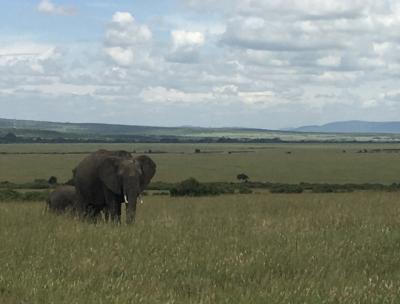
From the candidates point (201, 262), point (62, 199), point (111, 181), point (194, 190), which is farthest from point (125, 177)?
point (194, 190)

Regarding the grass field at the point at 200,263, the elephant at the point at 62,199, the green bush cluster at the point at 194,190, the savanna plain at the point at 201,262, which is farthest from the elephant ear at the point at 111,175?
the green bush cluster at the point at 194,190

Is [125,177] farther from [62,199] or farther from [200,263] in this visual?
[62,199]

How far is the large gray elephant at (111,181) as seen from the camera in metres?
14.7

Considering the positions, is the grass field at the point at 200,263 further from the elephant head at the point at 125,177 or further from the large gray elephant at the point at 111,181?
the large gray elephant at the point at 111,181

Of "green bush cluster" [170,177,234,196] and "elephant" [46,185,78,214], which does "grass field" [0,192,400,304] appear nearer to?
"elephant" [46,185,78,214]

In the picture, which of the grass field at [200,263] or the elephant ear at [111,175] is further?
the elephant ear at [111,175]

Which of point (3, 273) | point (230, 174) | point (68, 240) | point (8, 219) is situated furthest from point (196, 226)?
point (230, 174)

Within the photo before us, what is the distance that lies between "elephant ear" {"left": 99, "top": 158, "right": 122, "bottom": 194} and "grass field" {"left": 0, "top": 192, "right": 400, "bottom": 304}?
378 centimetres

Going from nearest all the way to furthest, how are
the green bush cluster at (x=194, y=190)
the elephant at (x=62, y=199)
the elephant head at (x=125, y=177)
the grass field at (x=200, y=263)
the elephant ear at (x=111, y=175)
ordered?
the grass field at (x=200, y=263) < the elephant head at (x=125, y=177) < the elephant ear at (x=111, y=175) < the elephant at (x=62, y=199) < the green bush cluster at (x=194, y=190)

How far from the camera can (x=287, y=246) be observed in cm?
883

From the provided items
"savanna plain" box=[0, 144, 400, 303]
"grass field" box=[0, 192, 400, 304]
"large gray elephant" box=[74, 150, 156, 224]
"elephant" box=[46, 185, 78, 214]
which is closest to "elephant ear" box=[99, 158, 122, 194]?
"large gray elephant" box=[74, 150, 156, 224]

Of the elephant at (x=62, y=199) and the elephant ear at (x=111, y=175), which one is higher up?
the elephant ear at (x=111, y=175)

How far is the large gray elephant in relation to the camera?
14742 millimetres

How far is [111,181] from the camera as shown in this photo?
1516 centimetres
